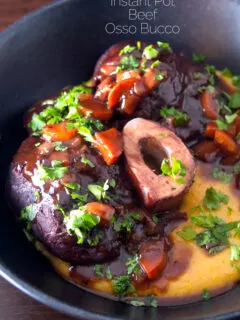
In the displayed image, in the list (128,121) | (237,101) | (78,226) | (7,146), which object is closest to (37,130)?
(7,146)

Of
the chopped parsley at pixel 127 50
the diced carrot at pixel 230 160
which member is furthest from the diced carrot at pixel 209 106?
the chopped parsley at pixel 127 50

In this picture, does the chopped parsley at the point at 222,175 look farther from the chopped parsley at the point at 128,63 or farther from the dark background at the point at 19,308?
the dark background at the point at 19,308

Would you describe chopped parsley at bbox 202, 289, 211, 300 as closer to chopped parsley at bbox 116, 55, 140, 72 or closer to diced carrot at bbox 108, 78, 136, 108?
diced carrot at bbox 108, 78, 136, 108

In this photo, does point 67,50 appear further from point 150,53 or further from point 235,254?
point 235,254

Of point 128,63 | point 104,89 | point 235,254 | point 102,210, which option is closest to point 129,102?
point 104,89

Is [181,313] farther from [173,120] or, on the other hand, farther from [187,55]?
[187,55]

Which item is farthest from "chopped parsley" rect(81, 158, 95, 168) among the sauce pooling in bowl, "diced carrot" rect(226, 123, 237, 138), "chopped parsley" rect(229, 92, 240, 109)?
"chopped parsley" rect(229, 92, 240, 109)
